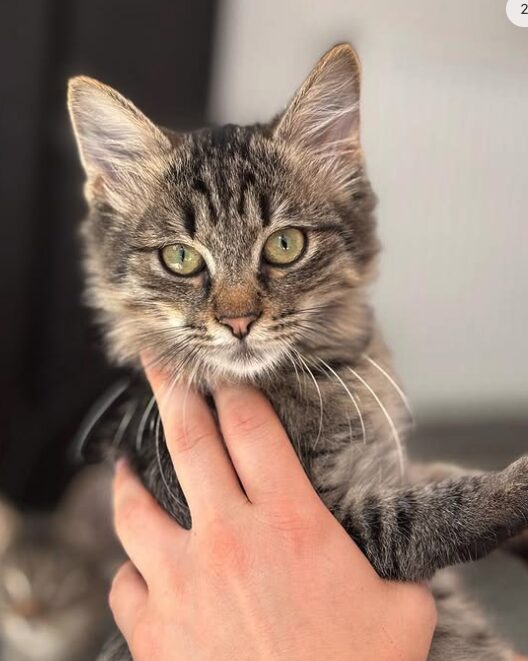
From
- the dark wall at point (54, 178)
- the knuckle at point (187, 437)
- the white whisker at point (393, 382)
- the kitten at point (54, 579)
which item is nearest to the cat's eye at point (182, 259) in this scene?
the knuckle at point (187, 437)

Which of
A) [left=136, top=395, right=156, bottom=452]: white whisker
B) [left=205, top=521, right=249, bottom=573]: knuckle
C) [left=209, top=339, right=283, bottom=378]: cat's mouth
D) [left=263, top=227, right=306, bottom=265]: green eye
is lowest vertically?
[left=205, top=521, right=249, bottom=573]: knuckle

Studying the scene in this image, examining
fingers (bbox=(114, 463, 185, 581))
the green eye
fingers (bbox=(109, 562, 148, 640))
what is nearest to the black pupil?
the green eye

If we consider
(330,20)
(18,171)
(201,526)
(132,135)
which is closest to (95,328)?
(18,171)

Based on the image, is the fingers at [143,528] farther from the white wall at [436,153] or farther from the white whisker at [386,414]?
the white wall at [436,153]

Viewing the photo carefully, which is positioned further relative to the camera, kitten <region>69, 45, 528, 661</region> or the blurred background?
the blurred background

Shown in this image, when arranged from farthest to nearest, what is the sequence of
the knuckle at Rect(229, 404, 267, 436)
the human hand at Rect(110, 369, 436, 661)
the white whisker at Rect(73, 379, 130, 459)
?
the white whisker at Rect(73, 379, 130, 459) → the knuckle at Rect(229, 404, 267, 436) → the human hand at Rect(110, 369, 436, 661)

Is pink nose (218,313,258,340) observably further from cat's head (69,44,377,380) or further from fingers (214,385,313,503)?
fingers (214,385,313,503)

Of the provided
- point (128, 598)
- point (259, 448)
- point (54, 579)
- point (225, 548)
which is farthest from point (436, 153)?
point (54, 579)
